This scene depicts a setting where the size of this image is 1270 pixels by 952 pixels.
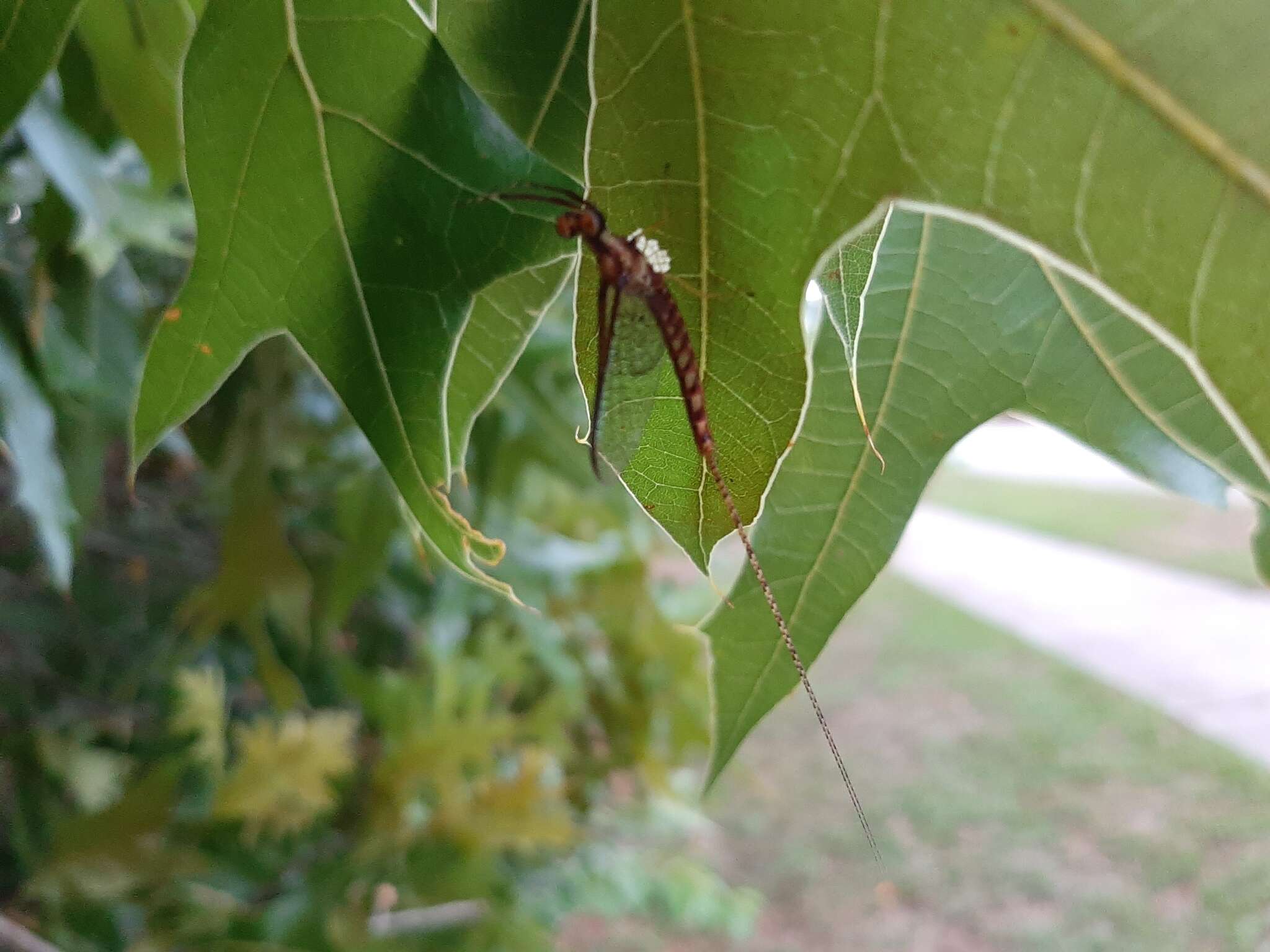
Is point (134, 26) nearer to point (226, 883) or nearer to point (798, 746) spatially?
point (226, 883)

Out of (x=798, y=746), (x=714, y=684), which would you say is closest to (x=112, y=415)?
(x=714, y=684)

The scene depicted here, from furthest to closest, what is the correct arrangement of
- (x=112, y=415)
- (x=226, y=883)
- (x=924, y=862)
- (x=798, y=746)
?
(x=798, y=746)
(x=924, y=862)
(x=226, y=883)
(x=112, y=415)

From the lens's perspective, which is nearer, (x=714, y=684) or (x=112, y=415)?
(x=714, y=684)

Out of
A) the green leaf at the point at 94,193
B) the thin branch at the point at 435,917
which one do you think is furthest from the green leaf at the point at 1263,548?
the thin branch at the point at 435,917

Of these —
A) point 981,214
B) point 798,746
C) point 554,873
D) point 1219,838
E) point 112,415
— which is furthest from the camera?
point 798,746

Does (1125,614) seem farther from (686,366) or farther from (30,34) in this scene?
(30,34)

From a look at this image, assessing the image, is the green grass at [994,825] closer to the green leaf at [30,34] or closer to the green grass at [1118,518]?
the green grass at [1118,518]

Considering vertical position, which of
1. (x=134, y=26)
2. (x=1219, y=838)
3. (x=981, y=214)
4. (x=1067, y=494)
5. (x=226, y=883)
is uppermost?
(x=1067, y=494)

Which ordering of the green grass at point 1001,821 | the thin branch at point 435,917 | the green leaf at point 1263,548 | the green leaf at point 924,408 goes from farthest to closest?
the green grass at point 1001,821, the thin branch at point 435,917, the green leaf at point 1263,548, the green leaf at point 924,408
